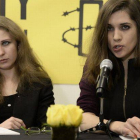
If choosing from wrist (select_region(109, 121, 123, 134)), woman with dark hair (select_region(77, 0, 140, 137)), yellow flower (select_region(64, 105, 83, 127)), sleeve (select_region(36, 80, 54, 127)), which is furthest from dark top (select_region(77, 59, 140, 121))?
yellow flower (select_region(64, 105, 83, 127))

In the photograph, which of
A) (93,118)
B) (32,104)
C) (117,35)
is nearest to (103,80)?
(93,118)

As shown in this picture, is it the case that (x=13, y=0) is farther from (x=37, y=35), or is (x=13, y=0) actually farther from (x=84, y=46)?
(x=84, y=46)

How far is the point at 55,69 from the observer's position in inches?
89.0

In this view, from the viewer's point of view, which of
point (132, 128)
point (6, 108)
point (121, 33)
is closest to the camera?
point (132, 128)

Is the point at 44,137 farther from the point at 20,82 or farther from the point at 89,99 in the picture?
the point at 20,82

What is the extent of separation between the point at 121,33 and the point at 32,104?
2.51ft

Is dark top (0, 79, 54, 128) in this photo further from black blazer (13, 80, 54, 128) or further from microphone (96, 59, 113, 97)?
microphone (96, 59, 113, 97)

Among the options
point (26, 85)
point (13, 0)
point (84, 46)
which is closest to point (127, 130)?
point (26, 85)

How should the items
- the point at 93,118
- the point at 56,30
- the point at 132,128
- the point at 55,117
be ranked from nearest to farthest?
the point at 55,117 < the point at 132,128 < the point at 93,118 < the point at 56,30

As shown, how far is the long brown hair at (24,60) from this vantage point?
2.00 metres

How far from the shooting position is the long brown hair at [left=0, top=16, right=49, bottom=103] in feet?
6.56

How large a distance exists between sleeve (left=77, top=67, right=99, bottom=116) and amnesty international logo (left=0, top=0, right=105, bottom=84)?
58 centimetres

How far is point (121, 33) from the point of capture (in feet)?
5.21

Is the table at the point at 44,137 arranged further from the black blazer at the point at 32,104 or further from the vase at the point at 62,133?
the black blazer at the point at 32,104
